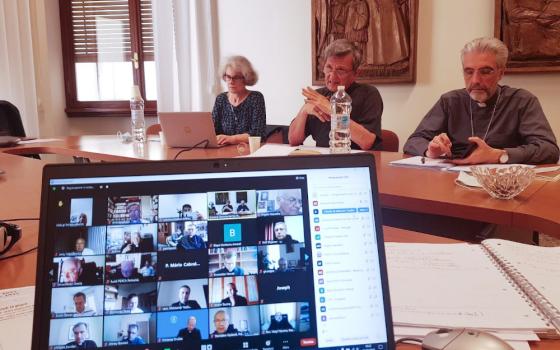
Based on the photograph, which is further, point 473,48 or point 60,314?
point 473,48

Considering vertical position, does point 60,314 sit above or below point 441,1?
below

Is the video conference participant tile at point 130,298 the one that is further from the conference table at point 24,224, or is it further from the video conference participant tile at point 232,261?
the conference table at point 24,224

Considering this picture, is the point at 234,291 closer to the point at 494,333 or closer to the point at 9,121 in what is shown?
the point at 494,333

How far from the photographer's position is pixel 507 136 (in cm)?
226

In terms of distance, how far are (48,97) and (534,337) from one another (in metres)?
4.37

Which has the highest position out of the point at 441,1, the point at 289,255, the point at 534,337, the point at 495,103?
the point at 441,1

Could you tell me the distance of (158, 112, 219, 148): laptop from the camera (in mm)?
2422

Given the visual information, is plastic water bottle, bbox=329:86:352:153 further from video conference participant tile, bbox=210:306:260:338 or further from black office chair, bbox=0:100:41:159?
black office chair, bbox=0:100:41:159

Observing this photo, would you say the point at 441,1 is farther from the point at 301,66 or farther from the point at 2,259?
the point at 2,259

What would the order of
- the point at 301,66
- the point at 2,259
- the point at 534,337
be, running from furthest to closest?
the point at 301,66, the point at 2,259, the point at 534,337

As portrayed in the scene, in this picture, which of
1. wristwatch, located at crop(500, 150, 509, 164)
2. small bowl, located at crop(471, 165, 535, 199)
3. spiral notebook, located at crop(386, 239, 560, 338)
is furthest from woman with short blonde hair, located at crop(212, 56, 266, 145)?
spiral notebook, located at crop(386, 239, 560, 338)

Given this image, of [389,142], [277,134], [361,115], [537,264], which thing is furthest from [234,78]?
[537,264]

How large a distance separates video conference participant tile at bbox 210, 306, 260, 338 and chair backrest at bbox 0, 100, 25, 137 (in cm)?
347

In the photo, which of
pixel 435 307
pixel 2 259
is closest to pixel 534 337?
pixel 435 307
